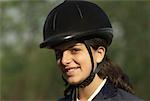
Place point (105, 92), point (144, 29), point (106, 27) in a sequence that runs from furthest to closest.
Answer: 1. point (144, 29)
2. point (106, 27)
3. point (105, 92)

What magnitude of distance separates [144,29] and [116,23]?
1828mm

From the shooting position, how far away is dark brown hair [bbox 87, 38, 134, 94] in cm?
265

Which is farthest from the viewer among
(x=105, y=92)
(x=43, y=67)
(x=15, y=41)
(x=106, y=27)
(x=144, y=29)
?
(x=15, y=41)

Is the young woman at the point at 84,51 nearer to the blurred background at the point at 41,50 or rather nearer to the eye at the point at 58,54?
the eye at the point at 58,54

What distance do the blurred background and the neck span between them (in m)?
18.3

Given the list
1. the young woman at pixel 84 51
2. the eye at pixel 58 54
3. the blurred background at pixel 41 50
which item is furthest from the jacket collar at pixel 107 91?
the blurred background at pixel 41 50

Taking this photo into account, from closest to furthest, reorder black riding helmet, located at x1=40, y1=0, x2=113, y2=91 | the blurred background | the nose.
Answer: the nose, black riding helmet, located at x1=40, y1=0, x2=113, y2=91, the blurred background

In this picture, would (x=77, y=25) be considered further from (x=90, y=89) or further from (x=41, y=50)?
(x=41, y=50)

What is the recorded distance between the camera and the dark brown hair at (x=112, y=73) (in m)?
2.65

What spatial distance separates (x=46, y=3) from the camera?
25.3 m

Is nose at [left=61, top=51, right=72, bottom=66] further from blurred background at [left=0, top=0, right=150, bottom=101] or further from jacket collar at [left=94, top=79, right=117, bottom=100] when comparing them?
blurred background at [left=0, top=0, right=150, bottom=101]

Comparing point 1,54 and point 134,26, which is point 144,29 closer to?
point 134,26

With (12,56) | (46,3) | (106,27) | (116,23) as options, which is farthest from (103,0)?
(106,27)

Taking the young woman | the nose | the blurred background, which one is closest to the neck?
the young woman
